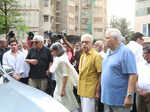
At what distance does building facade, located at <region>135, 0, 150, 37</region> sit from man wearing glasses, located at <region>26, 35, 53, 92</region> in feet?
135

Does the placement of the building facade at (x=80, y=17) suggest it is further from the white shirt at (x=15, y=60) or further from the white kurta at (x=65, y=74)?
the white kurta at (x=65, y=74)

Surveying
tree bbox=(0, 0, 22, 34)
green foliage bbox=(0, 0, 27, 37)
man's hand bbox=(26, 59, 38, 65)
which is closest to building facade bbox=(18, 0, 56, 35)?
green foliage bbox=(0, 0, 27, 37)

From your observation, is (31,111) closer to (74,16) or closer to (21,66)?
(21,66)

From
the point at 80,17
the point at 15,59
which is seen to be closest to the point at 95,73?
the point at 15,59

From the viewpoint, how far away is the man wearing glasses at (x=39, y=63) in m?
7.30

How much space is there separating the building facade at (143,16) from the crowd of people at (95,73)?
1618 inches

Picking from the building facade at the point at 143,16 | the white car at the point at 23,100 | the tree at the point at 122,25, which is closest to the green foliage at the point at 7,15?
the white car at the point at 23,100

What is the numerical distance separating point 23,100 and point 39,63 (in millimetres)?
4113

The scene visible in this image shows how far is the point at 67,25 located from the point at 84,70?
57278 millimetres

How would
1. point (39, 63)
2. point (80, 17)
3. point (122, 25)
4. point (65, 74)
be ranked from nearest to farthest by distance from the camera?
point (65, 74)
point (39, 63)
point (122, 25)
point (80, 17)

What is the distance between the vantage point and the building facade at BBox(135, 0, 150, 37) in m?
47.6

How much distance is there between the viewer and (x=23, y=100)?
3.25m

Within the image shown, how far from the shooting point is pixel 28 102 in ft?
10.6

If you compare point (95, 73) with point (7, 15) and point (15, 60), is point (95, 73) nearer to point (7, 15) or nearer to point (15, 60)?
point (15, 60)
